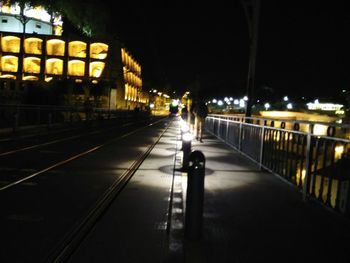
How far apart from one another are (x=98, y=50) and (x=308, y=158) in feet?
262

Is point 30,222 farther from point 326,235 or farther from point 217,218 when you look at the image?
point 326,235

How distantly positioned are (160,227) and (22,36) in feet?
280

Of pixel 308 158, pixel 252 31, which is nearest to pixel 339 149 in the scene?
pixel 308 158

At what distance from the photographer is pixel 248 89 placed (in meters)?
16.1

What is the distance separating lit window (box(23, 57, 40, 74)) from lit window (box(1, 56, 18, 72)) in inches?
83.4

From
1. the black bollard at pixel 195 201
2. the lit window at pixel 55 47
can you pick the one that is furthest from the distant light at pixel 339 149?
the lit window at pixel 55 47

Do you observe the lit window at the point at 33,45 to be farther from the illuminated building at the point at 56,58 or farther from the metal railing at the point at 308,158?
the metal railing at the point at 308,158

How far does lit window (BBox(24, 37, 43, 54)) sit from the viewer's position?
272 ft

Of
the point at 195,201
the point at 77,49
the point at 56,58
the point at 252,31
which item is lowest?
the point at 195,201

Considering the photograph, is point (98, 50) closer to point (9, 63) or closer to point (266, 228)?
point (9, 63)

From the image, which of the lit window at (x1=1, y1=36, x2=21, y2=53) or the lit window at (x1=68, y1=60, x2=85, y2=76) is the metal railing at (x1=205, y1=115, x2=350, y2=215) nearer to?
the lit window at (x1=68, y1=60, x2=85, y2=76)

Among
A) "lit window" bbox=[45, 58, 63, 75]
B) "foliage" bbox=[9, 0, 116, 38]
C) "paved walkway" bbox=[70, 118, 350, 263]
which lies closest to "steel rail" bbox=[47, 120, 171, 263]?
"paved walkway" bbox=[70, 118, 350, 263]

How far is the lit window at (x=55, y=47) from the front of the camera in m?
82.9

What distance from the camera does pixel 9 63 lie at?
273 ft
